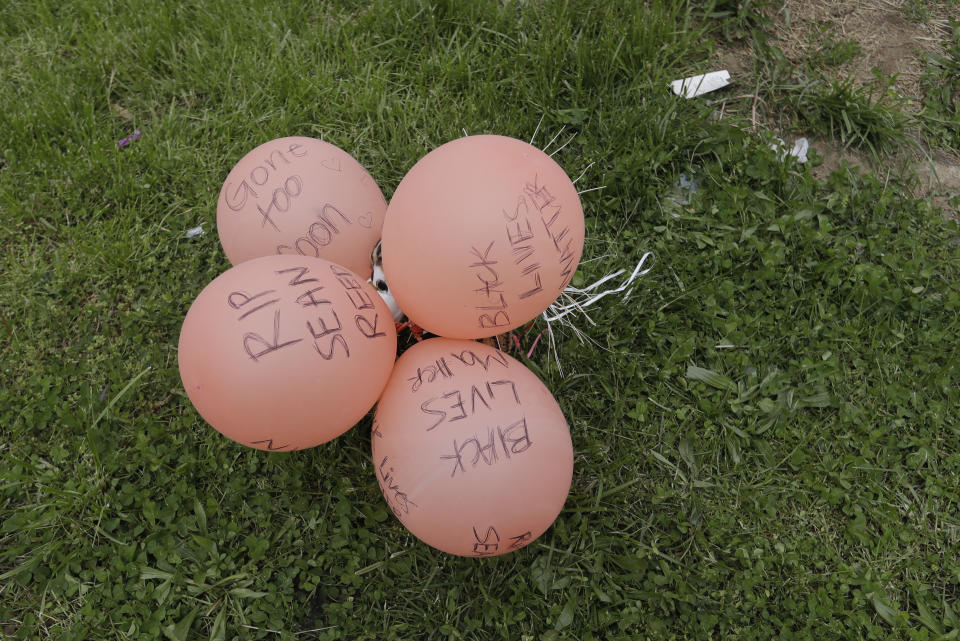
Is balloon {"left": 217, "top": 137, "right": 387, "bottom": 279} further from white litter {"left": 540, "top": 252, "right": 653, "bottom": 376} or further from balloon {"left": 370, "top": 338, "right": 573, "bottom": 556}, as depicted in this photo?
white litter {"left": 540, "top": 252, "right": 653, "bottom": 376}

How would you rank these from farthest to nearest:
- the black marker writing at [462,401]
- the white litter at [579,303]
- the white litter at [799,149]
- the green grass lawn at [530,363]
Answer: the white litter at [799,149] < the white litter at [579,303] < the green grass lawn at [530,363] < the black marker writing at [462,401]

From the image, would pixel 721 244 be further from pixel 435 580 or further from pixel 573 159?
pixel 435 580

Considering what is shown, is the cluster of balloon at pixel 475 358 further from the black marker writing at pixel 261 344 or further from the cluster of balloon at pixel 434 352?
the black marker writing at pixel 261 344

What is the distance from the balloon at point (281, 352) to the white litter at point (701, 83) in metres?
1.92

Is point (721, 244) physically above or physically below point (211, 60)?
below

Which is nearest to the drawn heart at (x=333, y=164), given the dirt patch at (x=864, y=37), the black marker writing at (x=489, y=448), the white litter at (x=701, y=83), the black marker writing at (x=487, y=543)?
the black marker writing at (x=489, y=448)

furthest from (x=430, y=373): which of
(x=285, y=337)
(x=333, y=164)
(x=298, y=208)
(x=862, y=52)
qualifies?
(x=862, y=52)

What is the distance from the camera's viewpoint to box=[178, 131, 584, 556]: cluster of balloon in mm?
1531

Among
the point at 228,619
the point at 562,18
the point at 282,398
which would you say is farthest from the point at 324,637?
the point at 562,18

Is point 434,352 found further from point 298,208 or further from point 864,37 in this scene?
point 864,37

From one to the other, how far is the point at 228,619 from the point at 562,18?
8.64 feet

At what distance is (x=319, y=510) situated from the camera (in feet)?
6.79

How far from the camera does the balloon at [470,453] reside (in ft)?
5.15

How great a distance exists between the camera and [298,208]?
1834mm
